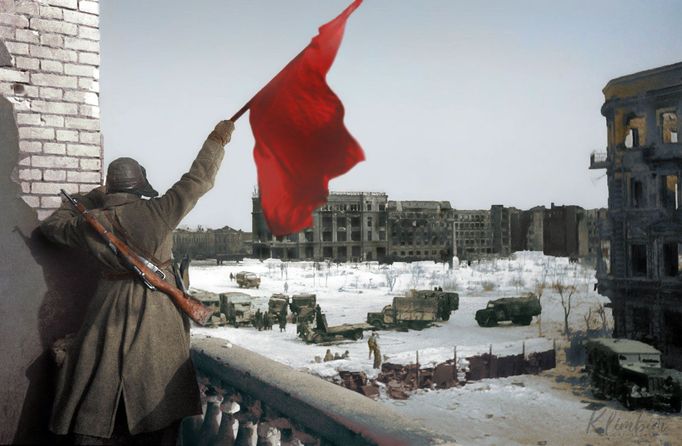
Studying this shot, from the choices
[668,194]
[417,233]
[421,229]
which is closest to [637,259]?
[668,194]

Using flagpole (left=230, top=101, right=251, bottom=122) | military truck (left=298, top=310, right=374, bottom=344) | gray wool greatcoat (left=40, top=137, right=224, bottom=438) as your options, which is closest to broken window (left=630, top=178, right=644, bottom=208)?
military truck (left=298, top=310, right=374, bottom=344)

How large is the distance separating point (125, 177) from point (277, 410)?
5.05ft

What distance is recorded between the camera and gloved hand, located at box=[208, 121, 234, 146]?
3.22 meters

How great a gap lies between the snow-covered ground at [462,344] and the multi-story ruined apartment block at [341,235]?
2444 centimetres

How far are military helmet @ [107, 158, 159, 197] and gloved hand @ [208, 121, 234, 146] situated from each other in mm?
506

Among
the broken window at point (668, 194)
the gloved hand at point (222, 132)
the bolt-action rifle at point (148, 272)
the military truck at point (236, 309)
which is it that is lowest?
the military truck at point (236, 309)

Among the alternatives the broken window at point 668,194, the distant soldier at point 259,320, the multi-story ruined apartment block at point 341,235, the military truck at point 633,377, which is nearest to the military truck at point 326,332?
the distant soldier at point 259,320

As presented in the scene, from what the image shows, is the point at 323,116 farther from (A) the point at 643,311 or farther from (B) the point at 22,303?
(A) the point at 643,311

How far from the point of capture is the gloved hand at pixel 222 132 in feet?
10.6

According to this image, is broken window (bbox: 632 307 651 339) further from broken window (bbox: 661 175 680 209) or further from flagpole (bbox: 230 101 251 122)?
flagpole (bbox: 230 101 251 122)

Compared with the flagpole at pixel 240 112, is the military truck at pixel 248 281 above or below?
below

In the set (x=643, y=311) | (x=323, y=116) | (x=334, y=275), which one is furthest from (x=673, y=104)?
(x=334, y=275)

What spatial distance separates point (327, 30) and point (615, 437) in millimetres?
16294

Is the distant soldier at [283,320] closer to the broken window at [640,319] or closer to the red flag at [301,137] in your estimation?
the broken window at [640,319]
